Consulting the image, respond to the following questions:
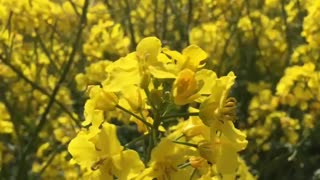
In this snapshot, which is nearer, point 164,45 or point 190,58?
point 190,58

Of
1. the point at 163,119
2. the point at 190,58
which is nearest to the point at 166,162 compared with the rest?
the point at 163,119

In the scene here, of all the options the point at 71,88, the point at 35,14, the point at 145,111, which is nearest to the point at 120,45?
the point at 71,88

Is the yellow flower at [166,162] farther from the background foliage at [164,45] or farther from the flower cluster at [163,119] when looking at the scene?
the background foliage at [164,45]

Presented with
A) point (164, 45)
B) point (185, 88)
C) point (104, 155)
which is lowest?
point (164, 45)

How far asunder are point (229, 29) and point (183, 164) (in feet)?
10.8

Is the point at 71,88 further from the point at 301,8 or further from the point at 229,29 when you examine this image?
the point at 301,8

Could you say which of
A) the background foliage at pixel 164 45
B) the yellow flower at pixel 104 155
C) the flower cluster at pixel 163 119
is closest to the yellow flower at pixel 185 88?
the flower cluster at pixel 163 119

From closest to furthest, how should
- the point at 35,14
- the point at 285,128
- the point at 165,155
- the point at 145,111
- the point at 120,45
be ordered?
the point at 165,155, the point at 145,111, the point at 35,14, the point at 285,128, the point at 120,45

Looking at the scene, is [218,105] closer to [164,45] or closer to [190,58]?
[190,58]

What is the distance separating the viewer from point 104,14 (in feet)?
16.3

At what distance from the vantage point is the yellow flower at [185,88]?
1624 millimetres

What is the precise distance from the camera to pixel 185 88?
162 cm

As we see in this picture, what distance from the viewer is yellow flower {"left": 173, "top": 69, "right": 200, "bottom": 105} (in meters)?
1.62

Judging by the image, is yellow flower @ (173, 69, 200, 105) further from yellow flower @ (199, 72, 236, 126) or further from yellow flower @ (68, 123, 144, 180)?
yellow flower @ (68, 123, 144, 180)
